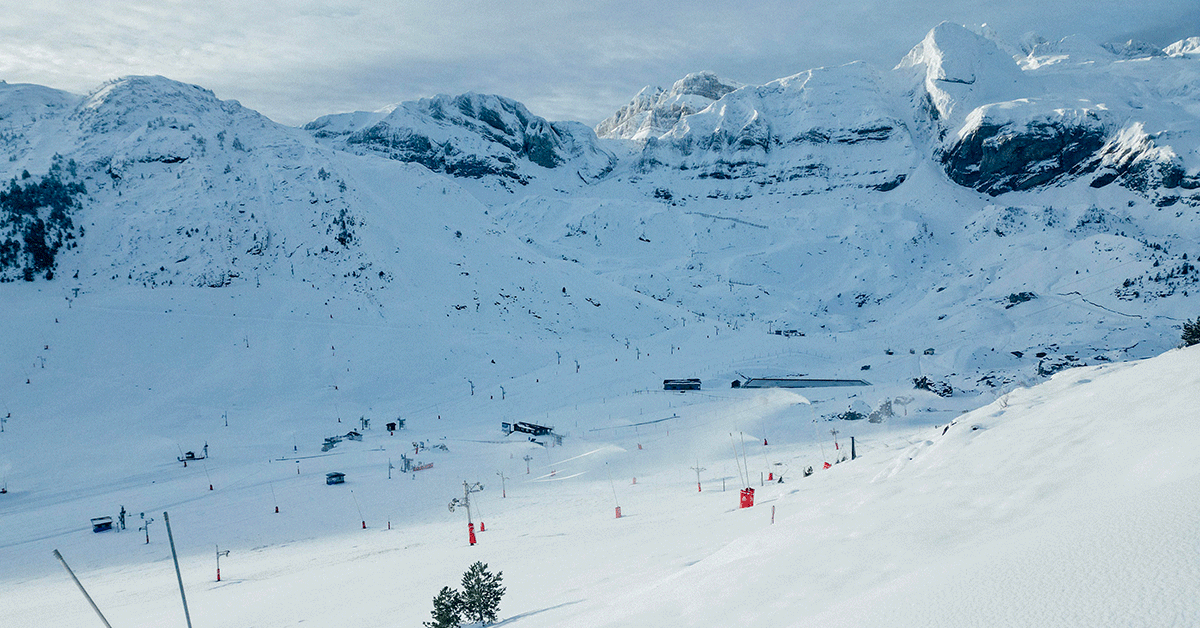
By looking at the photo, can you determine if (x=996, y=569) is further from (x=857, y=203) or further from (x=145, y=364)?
(x=857, y=203)

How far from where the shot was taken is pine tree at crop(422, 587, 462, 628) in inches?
402

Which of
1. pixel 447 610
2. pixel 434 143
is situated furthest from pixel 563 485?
pixel 434 143

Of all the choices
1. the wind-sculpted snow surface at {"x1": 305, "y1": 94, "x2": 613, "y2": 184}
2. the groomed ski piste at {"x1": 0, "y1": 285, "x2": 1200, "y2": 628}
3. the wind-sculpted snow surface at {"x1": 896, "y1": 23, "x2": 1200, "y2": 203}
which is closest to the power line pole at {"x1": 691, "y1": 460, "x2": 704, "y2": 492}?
the groomed ski piste at {"x1": 0, "y1": 285, "x2": 1200, "y2": 628}

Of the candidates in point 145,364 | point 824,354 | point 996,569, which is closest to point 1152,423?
point 996,569

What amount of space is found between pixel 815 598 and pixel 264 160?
103m

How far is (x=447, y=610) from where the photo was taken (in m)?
10.3

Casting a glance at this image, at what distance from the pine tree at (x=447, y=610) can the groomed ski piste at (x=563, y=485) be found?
1103 mm

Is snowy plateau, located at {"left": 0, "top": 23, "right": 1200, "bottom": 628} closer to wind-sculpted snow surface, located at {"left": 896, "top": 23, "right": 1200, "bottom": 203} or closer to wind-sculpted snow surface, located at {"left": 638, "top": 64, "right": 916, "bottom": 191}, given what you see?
wind-sculpted snow surface, located at {"left": 896, "top": 23, "right": 1200, "bottom": 203}

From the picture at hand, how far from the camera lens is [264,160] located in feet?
302

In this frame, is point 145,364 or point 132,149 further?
point 132,149

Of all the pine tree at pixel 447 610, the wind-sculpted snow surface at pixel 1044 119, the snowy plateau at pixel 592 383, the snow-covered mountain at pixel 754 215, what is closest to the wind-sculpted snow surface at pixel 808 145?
the snow-covered mountain at pixel 754 215

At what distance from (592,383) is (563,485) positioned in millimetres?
25356

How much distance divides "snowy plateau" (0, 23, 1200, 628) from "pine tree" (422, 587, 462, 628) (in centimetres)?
94

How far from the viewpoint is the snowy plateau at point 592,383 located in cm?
741
